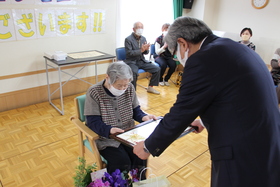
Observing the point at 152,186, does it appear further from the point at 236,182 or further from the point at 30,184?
the point at 30,184

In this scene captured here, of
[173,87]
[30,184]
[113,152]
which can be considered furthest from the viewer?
[173,87]

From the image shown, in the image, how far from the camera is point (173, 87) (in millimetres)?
4844

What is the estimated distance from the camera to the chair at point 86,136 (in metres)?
1.72

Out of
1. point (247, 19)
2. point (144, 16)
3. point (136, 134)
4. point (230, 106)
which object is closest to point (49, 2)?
point (144, 16)

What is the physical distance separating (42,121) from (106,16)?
2.05 metres

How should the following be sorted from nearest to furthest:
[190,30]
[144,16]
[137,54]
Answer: [190,30]
[137,54]
[144,16]

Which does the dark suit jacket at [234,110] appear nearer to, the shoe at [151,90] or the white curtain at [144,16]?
the shoe at [151,90]

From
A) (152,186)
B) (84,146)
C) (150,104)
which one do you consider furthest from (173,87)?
(152,186)

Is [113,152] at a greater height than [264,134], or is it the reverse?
[264,134]

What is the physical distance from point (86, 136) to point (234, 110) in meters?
1.13

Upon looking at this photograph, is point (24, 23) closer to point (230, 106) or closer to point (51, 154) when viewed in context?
point (51, 154)

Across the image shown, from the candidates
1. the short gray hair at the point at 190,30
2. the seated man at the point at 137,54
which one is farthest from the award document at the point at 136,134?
the seated man at the point at 137,54

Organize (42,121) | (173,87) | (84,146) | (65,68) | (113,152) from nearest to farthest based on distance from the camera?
(113,152) < (84,146) < (42,121) < (65,68) < (173,87)

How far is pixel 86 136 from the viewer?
1.80 meters
